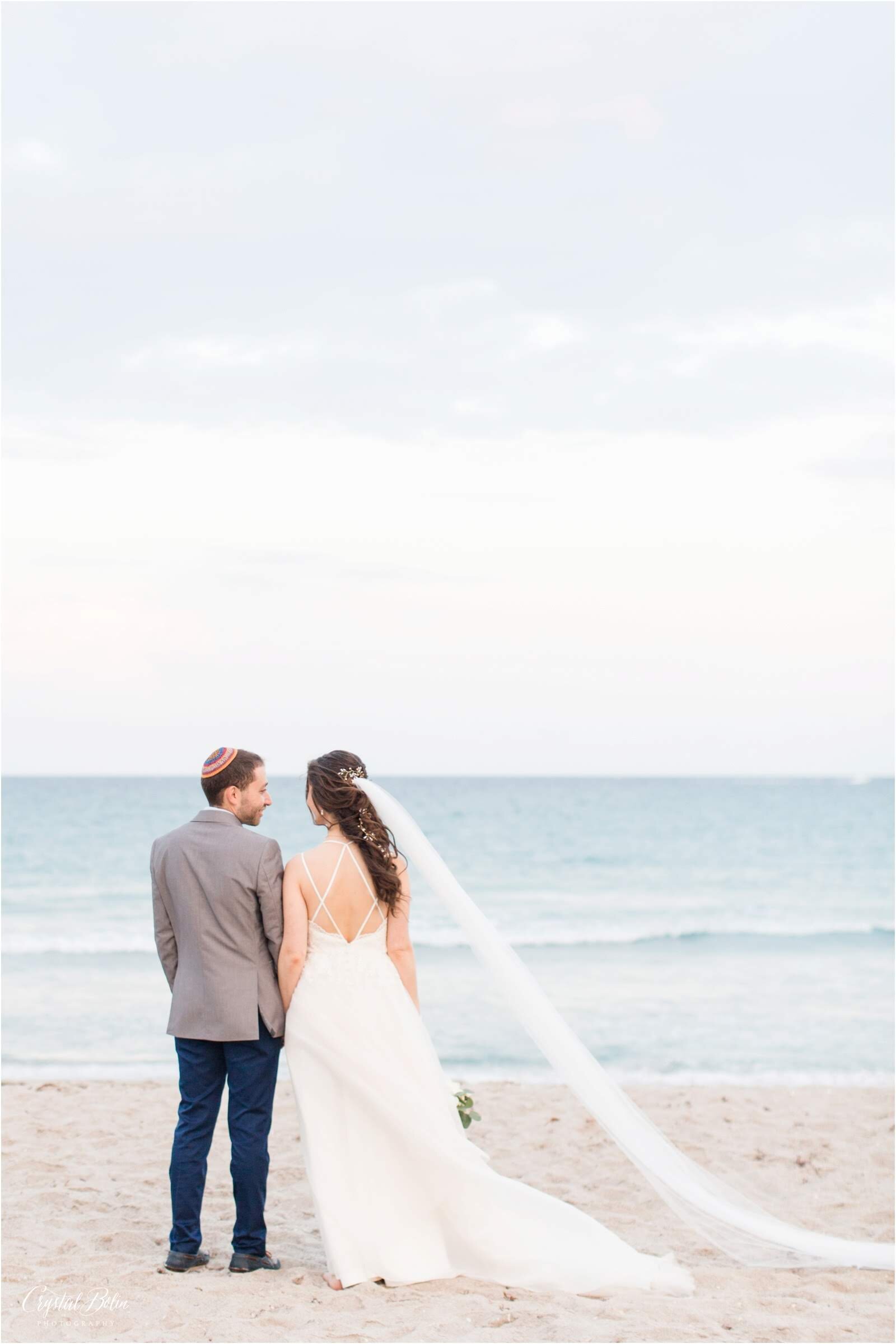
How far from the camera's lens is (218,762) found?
14.2ft

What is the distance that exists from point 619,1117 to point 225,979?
5.57ft

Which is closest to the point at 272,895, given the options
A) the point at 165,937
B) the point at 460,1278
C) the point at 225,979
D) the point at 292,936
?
the point at 292,936

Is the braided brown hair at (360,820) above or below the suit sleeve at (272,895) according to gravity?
above

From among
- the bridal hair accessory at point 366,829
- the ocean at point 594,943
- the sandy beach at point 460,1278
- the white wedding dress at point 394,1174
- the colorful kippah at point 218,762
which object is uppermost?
the colorful kippah at point 218,762

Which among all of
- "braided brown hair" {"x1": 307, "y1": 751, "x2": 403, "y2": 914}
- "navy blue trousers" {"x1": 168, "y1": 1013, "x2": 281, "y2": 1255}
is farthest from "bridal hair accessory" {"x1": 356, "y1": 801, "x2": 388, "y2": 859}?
"navy blue trousers" {"x1": 168, "y1": 1013, "x2": 281, "y2": 1255}

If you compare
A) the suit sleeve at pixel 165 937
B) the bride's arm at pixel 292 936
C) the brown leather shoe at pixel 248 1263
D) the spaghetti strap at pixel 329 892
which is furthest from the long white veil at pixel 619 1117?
the brown leather shoe at pixel 248 1263

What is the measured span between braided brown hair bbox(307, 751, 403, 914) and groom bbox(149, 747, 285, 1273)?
0.24 meters

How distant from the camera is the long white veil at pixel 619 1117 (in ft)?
14.7

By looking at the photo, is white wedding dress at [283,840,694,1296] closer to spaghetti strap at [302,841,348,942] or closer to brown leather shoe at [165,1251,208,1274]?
spaghetti strap at [302,841,348,942]

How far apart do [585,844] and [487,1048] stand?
94.3ft

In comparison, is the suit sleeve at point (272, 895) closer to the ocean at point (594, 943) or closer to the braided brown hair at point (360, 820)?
the braided brown hair at point (360, 820)

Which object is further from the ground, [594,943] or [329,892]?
[329,892]

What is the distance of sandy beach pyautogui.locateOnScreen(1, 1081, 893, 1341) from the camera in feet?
12.4

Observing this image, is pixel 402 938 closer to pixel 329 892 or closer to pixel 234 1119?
pixel 329 892
